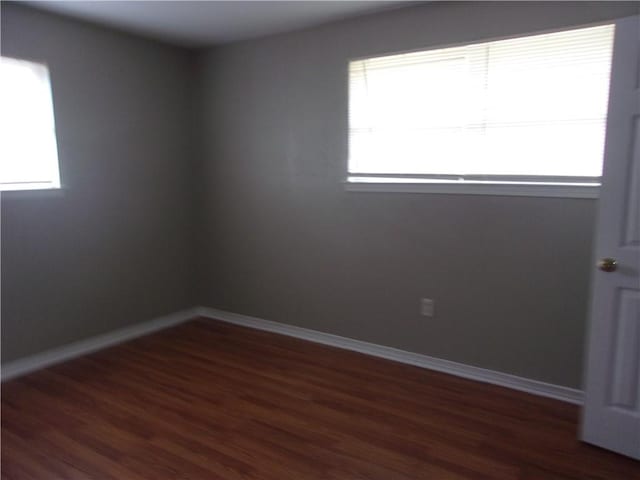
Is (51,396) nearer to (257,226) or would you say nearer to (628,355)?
(257,226)

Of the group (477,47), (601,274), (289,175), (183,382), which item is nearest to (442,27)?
(477,47)

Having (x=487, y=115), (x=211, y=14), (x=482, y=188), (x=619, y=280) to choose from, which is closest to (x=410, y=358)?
(x=482, y=188)

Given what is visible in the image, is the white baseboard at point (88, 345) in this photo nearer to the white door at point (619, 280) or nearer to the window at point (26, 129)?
the window at point (26, 129)

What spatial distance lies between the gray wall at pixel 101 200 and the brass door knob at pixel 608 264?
321 cm

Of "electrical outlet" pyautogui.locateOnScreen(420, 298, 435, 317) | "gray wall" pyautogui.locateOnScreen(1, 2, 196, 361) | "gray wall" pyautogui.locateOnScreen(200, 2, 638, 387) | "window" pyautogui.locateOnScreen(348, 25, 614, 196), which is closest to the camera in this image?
"window" pyautogui.locateOnScreen(348, 25, 614, 196)

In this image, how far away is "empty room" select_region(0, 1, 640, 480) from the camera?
2.13 metres

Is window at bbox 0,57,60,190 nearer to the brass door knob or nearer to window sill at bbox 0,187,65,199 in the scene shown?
window sill at bbox 0,187,65,199

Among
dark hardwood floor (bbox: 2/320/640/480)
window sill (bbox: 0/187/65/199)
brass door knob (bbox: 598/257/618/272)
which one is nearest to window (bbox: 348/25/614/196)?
brass door knob (bbox: 598/257/618/272)

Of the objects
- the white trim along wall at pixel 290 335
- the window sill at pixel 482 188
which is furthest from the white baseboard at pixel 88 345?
the window sill at pixel 482 188

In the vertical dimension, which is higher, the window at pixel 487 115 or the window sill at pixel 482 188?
the window at pixel 487 115

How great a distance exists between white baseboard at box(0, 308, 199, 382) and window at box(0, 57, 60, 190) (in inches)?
45.5

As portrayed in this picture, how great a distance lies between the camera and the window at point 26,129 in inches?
112

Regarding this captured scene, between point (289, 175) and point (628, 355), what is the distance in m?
2.45

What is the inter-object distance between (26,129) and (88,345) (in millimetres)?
1590
